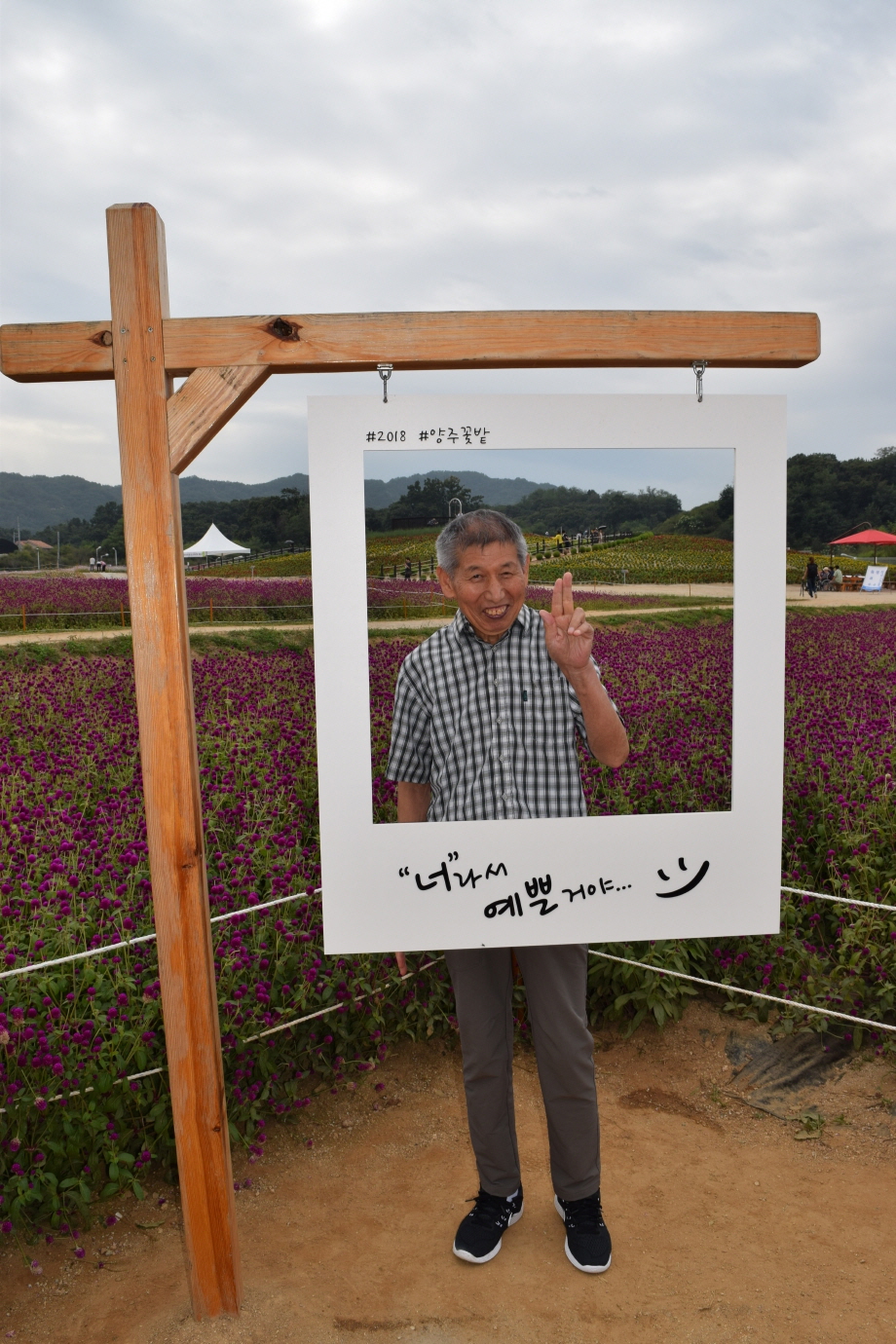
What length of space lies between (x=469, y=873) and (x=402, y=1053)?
1716 millimetres

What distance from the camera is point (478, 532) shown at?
2271 millimetres

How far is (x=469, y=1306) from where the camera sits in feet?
8.28

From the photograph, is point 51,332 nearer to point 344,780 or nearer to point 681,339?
point 344,780

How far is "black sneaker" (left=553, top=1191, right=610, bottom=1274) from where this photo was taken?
8.55 feet

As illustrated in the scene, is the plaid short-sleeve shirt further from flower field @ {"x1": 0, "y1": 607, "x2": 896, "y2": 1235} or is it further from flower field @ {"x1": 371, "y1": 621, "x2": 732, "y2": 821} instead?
flower field @ {"x1": 371, "y1": 621, "x2": 732, "y2": 821}

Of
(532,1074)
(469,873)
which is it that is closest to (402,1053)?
(532,1074)

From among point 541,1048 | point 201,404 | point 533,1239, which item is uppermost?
point 201,404

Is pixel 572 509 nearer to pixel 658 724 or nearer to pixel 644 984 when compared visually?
pixel 644 984

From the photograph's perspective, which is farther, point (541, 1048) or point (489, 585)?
point (541, 1048)

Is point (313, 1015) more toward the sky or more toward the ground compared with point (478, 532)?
more toward the ground

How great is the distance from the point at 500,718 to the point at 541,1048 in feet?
2.96

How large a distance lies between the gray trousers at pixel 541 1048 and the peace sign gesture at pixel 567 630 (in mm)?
792

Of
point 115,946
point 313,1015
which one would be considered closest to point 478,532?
point 115,946

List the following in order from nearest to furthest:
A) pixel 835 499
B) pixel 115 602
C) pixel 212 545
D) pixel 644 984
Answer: pixel 644 984
pixel 115 602
pixel 212 545
pixel 835 499
